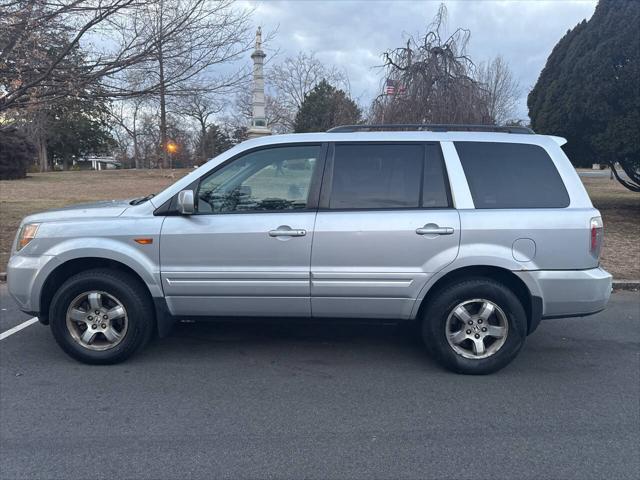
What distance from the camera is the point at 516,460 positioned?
10.1 feet

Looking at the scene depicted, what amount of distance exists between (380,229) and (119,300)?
7.23 feet

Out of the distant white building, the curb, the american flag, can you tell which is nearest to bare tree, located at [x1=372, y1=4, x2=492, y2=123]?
the american flag

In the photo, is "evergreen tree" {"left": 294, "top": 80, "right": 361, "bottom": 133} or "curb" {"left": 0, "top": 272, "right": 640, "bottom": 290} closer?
"curb" {"left": 0, "top": 272, "right": 640, "bottom": 290}

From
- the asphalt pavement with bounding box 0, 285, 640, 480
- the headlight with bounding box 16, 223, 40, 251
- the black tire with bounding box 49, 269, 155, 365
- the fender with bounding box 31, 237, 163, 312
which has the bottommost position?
the asphalt pavement with bounding box 0, 285, 640, 480

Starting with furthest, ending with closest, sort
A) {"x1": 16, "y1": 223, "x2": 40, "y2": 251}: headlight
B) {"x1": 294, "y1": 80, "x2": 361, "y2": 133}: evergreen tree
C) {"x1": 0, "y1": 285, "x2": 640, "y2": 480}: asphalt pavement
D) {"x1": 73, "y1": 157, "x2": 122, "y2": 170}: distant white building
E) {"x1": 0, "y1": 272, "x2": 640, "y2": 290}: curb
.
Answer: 1. {"x1": 73, "y1": 157, "x2": 122, "y2": 170}: distant white building
2. {"x1": 294, "y1": 80, "x2": 361, "y2": 133}: evergreen tree
3. {"x1": 0, "y1": 272, "x2": 640, "y2": 290}: curb
4. {"x1": 16, "y1": 223, "x2": 40, "y2": 251}: headlight
5. {"x1": 0, "y1": 285, "x2": 640, "y2": 480}: asphalt pavement

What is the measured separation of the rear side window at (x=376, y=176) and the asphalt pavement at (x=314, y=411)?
142 cm

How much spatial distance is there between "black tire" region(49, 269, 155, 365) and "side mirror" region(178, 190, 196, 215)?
78 cm

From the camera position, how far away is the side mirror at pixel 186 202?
13.3 feet

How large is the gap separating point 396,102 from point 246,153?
→ 8150 mm

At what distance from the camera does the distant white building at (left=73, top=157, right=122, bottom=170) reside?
6153 cm

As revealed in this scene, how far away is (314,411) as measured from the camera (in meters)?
3.66

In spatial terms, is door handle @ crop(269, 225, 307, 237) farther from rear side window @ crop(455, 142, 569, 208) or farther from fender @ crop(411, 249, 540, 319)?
rear side window @ crop(455, 142, 569, 208)

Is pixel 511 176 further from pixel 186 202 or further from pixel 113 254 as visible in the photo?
pixel 113 254

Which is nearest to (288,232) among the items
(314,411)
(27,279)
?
(314,411)
